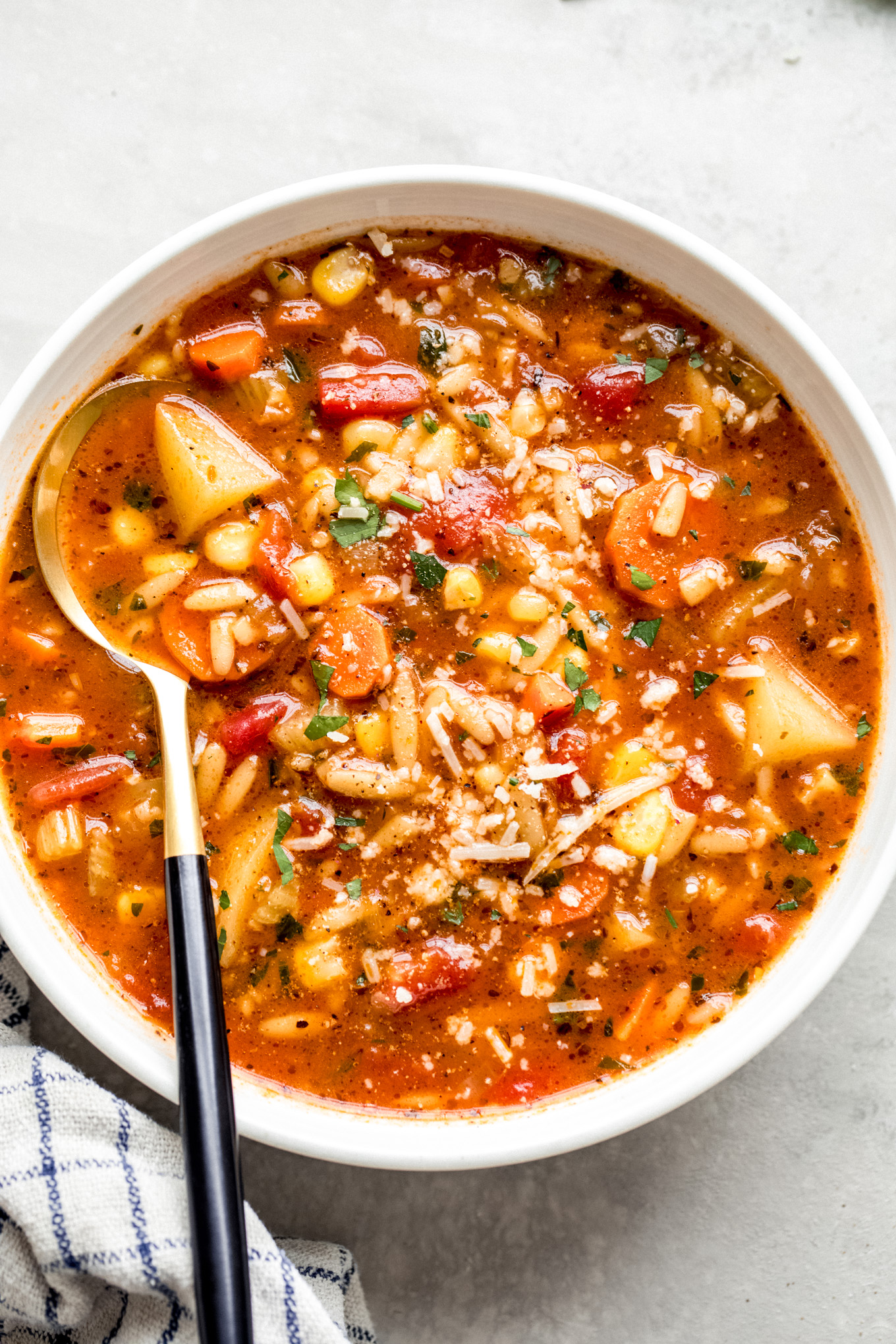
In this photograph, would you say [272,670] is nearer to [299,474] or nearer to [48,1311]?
[299,474]

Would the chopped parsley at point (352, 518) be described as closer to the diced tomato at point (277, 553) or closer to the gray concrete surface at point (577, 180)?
the diced tomato at point (277, 553)

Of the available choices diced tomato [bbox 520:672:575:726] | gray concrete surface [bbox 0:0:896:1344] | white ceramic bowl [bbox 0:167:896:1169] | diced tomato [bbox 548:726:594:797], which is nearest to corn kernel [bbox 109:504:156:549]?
white ceramic bowl [bbox 0:167:896:1169]

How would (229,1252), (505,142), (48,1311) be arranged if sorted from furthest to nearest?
(505,142), (48,1311), (229,1252)

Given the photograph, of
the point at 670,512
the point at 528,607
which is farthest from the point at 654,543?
the point at 528,607

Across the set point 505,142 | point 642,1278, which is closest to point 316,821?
point 642,1278

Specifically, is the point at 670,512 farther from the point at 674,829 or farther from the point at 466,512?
the point at 674,829

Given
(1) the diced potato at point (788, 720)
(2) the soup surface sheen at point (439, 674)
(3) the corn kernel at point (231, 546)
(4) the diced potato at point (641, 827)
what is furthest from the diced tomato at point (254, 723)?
(1) the diced potato at point (788, 720)

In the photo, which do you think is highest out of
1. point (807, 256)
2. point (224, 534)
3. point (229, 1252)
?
point (807, 256)
